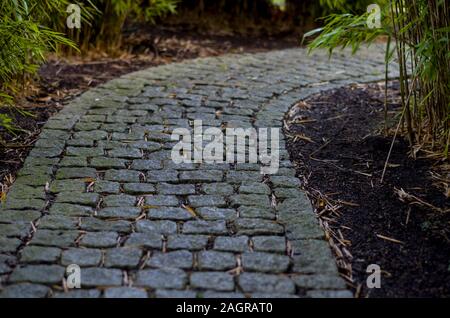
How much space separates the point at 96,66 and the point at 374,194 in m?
2.82

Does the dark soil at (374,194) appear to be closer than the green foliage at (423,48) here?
Yes

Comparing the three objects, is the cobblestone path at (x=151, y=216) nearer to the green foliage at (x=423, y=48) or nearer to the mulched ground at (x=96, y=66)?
the mulched ground at (x=96, y=66)

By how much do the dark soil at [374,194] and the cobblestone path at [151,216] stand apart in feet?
0.42

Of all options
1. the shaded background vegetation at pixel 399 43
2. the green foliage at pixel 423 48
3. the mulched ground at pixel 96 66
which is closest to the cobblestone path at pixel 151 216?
the mulched ground at pixel 96 66

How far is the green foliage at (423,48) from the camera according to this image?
9.02 ft

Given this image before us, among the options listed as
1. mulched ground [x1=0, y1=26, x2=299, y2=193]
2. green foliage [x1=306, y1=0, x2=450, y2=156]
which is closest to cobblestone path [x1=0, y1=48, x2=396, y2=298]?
mulched ground [x1=0, y1=26, x2=299, y2=193]

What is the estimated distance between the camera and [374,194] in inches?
108

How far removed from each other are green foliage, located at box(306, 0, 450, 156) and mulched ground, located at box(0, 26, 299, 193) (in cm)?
158

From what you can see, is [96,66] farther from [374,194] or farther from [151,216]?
[374,194]

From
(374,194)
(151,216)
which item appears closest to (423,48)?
(374,194)

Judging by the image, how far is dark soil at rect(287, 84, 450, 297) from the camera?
7.14 ft
